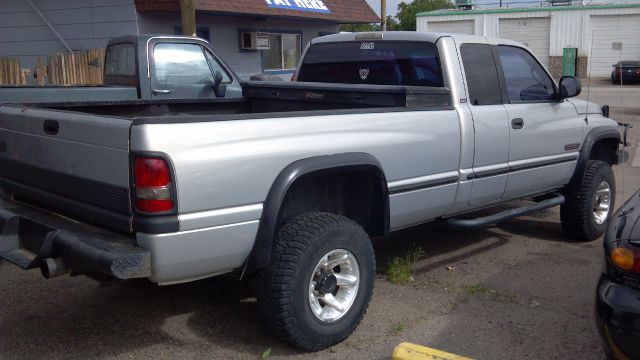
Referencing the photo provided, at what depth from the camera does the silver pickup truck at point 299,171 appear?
3.31 meters

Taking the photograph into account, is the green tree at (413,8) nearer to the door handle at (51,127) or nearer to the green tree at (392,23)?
the green tree at (392,23)

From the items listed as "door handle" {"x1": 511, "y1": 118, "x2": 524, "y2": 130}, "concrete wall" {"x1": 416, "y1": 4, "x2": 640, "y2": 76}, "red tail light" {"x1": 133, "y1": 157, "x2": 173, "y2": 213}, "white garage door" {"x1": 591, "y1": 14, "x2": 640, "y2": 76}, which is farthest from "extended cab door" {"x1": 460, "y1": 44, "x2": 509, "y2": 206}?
"white garage door" {"x1": 591, "y1": 14, "x2": 640, "y2": 76}

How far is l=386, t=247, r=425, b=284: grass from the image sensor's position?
5164mm

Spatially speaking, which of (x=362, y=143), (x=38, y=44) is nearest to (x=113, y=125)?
(x=362, y=143)

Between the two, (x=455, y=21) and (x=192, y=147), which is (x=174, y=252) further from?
(x=455, y=21)

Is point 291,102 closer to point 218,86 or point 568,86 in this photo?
point 568,86

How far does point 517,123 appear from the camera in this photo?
534cm

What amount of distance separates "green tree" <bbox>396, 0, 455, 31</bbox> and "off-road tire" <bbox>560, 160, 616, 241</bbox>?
60.2m

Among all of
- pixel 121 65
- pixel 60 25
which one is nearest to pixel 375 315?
pixel 121 65

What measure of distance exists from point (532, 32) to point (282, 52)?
22.9 metres

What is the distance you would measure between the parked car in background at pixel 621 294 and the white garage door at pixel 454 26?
124ft

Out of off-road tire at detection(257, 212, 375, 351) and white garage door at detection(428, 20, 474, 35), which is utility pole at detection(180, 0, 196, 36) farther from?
white garage door at detection(428, 20, 474, 35)

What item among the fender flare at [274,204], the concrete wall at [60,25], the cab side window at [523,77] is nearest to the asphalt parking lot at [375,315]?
the fender flare at [274,204]

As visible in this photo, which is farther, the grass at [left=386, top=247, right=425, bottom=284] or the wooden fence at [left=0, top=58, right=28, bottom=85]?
the wooden fence at [left=0, top=58, right=28, bottom=85]
